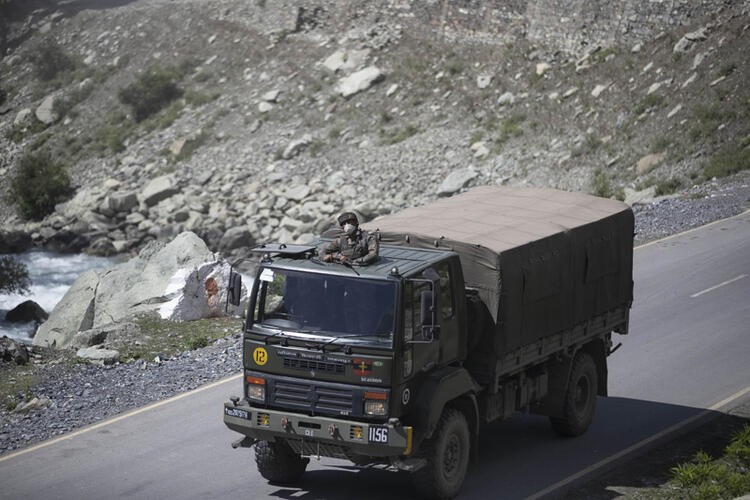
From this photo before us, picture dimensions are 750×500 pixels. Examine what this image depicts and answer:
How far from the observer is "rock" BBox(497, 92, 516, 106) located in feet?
144

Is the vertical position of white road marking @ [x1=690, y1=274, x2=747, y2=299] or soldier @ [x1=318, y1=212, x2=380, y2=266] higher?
soldier @ [x1=318, y1=212, x2=380, y2=266]

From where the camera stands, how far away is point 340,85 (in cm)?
4838

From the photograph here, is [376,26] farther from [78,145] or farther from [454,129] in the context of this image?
[78,145]

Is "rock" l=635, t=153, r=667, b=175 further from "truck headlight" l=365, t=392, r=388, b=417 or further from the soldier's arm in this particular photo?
"truck headlight" l=365, t=392, r=388, b=417

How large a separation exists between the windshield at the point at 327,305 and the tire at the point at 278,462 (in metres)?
1.53

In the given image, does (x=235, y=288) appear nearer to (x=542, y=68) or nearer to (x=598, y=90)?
(x=598, y=90)

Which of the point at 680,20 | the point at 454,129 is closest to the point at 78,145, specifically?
the point at 454,129

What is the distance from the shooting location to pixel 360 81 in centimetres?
4806

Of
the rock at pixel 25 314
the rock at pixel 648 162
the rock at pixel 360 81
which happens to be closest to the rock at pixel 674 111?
the rock at pixel 648 162

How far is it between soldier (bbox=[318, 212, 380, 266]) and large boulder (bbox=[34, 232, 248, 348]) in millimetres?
9248

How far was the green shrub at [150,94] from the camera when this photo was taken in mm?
51531

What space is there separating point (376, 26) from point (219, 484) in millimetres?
39919

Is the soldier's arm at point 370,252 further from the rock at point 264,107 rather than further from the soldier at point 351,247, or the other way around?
the rock at point 264,107

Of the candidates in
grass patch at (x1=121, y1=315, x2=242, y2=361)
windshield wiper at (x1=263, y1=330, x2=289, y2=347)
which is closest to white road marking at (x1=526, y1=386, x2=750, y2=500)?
windshield wiper at (x1=263, y1=330, x2=289, y2=347)
